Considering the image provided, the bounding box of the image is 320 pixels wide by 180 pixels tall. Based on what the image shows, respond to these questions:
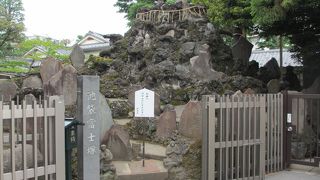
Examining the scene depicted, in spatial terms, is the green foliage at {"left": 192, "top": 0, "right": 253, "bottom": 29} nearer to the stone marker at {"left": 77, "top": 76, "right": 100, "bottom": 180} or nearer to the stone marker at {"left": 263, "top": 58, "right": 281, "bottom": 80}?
the stone marker at {"left": 263, "top": 58, "right": 281, "bottom": 80}

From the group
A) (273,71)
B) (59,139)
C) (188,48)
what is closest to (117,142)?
(59,139)

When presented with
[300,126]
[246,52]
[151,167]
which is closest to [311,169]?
[300,126]

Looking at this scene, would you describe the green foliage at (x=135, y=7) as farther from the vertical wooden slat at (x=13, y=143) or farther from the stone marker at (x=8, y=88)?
the vertical wooden slat at (x=13, y=143)

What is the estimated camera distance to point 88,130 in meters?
5.84

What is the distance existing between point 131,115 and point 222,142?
393cm

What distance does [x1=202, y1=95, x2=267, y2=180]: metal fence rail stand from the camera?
7.20 metres

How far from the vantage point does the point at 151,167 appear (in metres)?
7.55

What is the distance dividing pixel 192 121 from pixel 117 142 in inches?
62.0

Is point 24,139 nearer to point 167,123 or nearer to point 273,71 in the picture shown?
point 167,123

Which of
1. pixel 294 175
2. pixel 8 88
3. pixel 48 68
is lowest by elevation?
pixel 294 175

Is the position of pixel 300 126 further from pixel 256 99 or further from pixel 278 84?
pixel 278 84

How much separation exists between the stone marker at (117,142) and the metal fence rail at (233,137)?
160cm

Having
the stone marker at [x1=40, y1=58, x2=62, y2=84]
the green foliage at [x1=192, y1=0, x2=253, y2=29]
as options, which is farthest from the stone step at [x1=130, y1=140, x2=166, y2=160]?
the green foliage at [x1=192, y1=0, x2=253, y2=29]

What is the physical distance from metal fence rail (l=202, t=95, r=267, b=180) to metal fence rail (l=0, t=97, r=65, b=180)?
2.90 m
